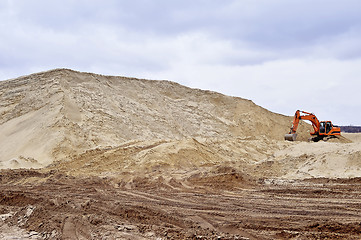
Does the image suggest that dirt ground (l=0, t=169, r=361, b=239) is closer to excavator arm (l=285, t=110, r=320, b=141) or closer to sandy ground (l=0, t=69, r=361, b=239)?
sandy ground (l=0, t=69, r=361, b=239)

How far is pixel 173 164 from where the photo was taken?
674 inches

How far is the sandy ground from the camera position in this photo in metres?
7.45

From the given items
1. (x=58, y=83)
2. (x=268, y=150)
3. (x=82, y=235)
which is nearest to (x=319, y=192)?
(x=82, y=235)

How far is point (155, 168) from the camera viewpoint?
16.5m

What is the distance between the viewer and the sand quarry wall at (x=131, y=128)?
1786 cm

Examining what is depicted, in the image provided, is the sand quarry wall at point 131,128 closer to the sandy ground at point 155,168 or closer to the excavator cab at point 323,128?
the sandy ground at point 155,168

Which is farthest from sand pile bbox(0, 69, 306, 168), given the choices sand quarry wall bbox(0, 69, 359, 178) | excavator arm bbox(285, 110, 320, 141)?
excavator arm bbox(285, 110, 320, 141)

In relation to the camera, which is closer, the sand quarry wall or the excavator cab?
the sand quarry wall

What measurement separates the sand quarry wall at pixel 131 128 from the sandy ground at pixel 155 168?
0.32 ft

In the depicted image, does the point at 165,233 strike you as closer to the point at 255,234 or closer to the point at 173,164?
the point at 255,234

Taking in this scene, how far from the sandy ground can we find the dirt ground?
1.2 inches

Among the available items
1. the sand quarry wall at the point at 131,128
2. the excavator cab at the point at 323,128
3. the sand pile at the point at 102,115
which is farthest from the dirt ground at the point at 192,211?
the excavator cab at the point at 323,128

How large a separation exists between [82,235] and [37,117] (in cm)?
2042

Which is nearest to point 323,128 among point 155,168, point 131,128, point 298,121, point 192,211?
point 298,121
